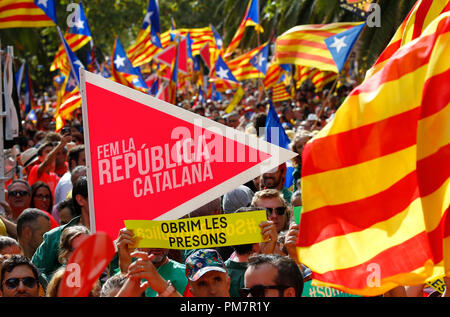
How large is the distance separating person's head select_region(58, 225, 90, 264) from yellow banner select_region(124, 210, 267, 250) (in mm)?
1138

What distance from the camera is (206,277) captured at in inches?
177

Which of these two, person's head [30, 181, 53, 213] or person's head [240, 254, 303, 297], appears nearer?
person's head [240, 254, 303, 297]

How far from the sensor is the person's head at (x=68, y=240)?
540cm

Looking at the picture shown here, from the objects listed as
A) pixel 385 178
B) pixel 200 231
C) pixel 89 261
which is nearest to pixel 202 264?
pixel 200 231

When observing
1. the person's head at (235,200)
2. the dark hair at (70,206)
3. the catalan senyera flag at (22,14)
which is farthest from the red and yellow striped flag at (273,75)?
the dark hair at (70,206)

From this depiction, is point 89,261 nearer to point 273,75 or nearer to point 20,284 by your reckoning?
point 20,284

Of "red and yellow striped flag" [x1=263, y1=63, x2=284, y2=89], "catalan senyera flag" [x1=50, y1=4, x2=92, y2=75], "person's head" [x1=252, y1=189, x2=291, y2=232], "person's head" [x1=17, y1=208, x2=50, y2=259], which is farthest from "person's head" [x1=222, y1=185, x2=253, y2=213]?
"red and yellow striped flag" [x1=263, y1=63, x2=284, y2=89]

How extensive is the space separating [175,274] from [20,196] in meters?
3.60

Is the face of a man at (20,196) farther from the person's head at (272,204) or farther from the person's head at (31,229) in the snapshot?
the person's head at (272,204)

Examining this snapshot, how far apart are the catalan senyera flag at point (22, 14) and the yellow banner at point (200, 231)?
5536 mm

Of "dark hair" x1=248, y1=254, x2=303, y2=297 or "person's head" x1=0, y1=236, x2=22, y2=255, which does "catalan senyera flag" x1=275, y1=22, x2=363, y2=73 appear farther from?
"dark hair" x1=248, y1=254, x2=303, y2=297

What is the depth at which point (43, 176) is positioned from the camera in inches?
379

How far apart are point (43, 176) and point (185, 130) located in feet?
17.0

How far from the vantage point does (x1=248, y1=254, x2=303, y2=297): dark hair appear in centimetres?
411
